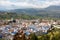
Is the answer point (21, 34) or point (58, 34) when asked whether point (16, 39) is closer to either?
point (21, 34)

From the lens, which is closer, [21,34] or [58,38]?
[21,34]

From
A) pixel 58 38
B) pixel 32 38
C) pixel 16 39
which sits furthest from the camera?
pixel 58 38

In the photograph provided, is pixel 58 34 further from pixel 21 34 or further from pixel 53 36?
pixel 21 34

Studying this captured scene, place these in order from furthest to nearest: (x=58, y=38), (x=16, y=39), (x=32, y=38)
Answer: (x=58, y=38) < (x=32, y=38) < (x=16, y=39)

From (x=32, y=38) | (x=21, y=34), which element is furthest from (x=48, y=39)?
(x=21, y=34)

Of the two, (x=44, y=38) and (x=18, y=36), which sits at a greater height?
(x=18, y=36)

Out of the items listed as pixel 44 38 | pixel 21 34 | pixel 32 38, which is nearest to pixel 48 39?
pixel 44 38

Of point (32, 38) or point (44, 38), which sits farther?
point (44, 38)

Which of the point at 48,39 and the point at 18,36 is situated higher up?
the point at 18,36
